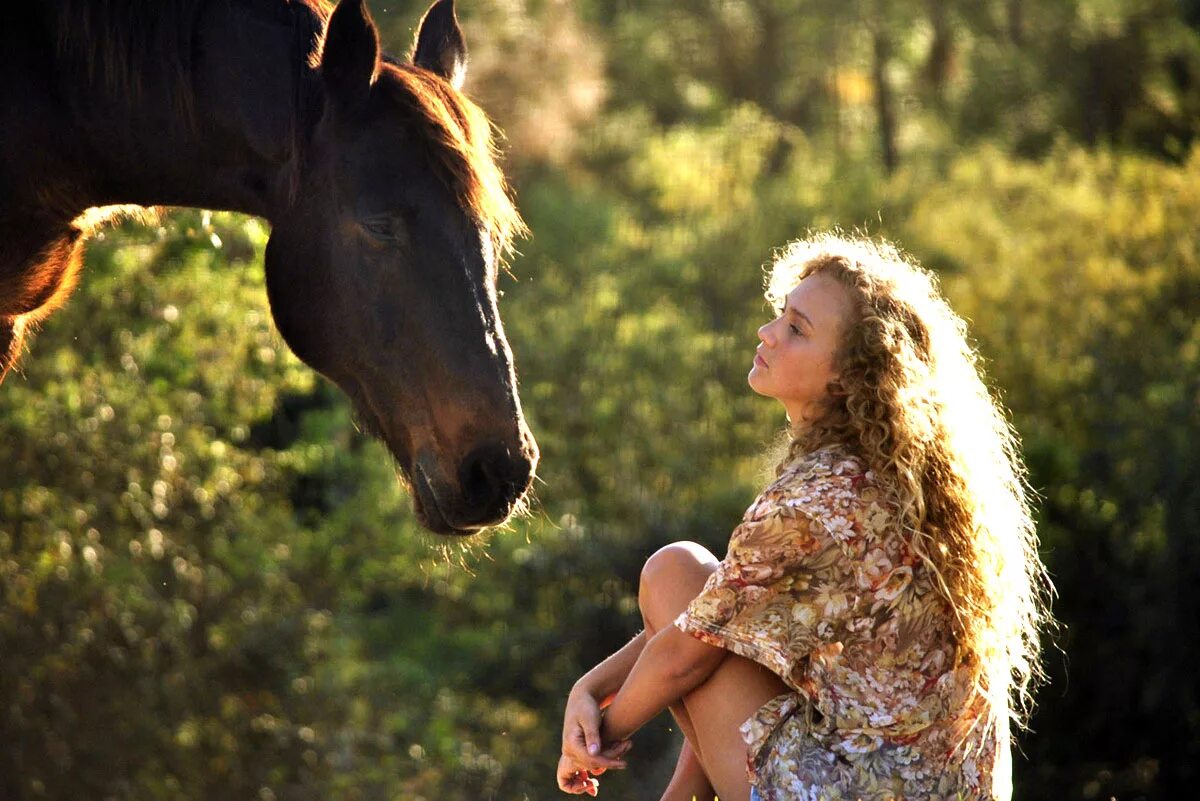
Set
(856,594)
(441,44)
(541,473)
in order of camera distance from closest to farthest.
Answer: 1. (856,594)
2. (441,44)
3. (541,473)

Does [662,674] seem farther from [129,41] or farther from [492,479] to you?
[129,41]

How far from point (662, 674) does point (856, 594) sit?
0.41 meters

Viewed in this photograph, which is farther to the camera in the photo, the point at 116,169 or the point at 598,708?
the point at 116,169

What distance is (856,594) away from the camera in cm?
261

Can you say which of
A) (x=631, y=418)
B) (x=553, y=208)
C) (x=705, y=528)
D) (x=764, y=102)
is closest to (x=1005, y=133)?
(x=764, y=102)

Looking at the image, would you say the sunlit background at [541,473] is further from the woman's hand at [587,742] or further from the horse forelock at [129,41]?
the woman's hand at [587,742]

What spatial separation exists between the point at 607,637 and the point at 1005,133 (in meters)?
13.8

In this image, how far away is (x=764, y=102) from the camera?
71.3 feet

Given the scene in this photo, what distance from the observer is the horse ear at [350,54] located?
9.79 feet

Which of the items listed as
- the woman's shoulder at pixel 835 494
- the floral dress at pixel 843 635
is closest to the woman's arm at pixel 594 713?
the floral dress at pixel 843 635

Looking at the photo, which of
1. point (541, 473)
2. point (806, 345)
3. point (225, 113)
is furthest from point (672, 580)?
point (541, 473)

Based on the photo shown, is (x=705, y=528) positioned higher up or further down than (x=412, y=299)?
further down

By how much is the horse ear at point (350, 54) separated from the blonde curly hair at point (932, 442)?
3.42 feet

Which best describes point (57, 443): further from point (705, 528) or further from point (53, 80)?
point (53, 80)
